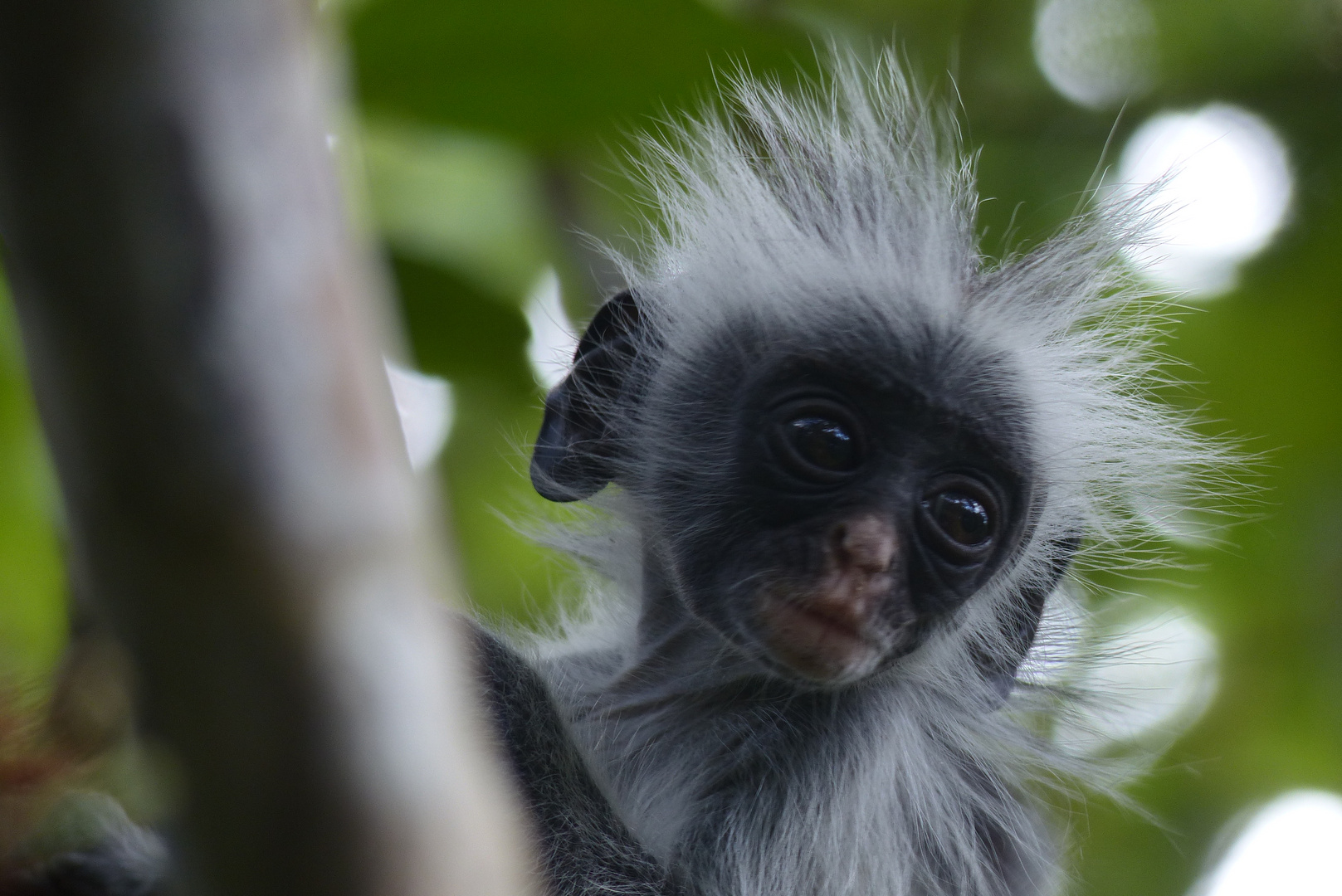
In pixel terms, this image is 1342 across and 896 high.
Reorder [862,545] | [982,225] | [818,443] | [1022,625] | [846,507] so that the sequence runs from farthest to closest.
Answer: [982,225] → [1022,625] → [818,443] → [846,507] → [862,545]

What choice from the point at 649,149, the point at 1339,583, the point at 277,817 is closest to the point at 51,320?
the point at 277,817

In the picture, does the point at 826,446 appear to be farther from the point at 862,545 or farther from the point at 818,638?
the point at 818,638

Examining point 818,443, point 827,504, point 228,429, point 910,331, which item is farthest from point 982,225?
point 228,429

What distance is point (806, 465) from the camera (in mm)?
A: 2957

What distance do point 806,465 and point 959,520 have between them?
375 mm

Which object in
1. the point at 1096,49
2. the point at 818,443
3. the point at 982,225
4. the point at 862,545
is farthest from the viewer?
the point at 1096,49

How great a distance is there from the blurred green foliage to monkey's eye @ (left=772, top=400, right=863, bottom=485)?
0.99 m

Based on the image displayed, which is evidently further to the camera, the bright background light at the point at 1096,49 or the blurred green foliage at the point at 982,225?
the bright background light at the point at 1096,49

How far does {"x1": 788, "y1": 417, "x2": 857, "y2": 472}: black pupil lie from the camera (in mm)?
2963

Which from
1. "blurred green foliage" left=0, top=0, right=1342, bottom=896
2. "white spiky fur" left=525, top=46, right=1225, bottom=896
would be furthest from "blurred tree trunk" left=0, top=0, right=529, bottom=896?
"blurred green foliage" left=0, top=0, right=1342, bottom=896

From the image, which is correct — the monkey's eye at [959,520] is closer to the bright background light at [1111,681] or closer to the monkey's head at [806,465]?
the monkey's head at [806,465]

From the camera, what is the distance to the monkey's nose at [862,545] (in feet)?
8.98

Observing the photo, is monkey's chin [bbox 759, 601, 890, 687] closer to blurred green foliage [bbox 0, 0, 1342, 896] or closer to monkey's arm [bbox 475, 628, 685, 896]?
monkey's arm [bbox 475, 628, 685, 896]

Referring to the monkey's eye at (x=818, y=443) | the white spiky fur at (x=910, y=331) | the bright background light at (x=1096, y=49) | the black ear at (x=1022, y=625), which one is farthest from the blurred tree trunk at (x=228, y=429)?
the bright background light at (x=1096, y=49)
